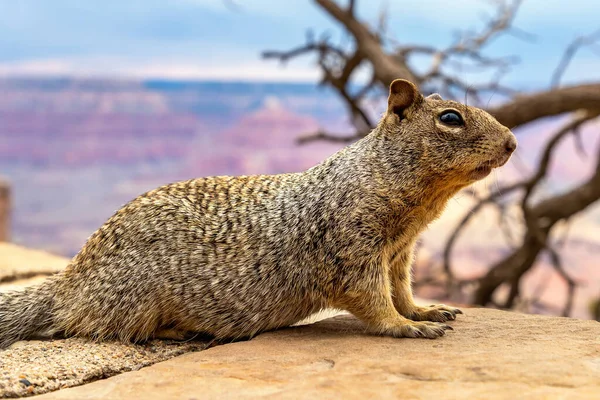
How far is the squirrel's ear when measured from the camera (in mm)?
3865

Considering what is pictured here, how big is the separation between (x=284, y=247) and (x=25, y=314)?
1489 mm

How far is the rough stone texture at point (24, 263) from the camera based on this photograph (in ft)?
20.0

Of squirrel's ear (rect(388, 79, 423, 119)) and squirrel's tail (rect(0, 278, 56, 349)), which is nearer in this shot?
squirrel's ear (rect(388, 79, 423, 119))

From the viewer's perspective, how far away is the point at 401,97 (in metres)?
3.90

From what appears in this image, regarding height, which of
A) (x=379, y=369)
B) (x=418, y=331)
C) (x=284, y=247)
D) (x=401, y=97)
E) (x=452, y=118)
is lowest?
(x=379, y=369)

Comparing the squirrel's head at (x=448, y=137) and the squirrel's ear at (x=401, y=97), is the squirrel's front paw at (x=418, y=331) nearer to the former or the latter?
the squirrel's head at (x=448, y=137)

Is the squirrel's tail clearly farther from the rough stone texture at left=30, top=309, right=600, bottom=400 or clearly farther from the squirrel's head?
the squirrel's head

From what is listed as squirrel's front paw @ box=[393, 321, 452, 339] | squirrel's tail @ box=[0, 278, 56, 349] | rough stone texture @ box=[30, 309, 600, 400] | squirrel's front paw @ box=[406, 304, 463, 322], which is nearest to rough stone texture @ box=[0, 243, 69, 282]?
squirrel's tail @ box=[0, 278, 56, 349]

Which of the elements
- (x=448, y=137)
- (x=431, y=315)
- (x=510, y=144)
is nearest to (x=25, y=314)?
(x=431, y=315)

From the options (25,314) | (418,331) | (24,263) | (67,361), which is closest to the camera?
(67,361)

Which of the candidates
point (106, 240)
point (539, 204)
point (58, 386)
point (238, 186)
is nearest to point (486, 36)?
point (539, 204)

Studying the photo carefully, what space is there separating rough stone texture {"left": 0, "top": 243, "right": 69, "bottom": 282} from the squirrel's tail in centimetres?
150

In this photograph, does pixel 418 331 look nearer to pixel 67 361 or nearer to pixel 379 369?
pixel 379 369

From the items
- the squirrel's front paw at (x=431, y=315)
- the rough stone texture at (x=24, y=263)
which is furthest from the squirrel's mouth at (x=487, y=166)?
the rough stone texture at (x=24, y=263)
